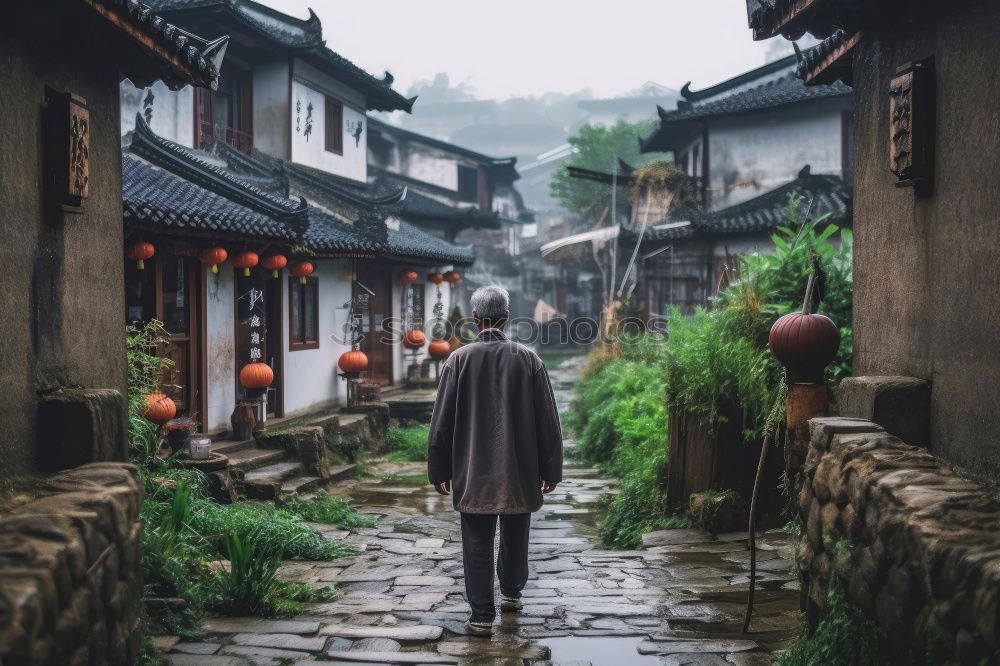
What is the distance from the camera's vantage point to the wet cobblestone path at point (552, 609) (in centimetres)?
508

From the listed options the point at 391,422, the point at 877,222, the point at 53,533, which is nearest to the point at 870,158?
the point at 877,222

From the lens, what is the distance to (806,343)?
6.16m

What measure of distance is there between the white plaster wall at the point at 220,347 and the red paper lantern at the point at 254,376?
0.42 m

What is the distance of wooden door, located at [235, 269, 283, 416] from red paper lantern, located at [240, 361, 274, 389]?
0.86 m

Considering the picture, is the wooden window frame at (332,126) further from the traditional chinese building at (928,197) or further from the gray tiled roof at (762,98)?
the traditional chinese building at (928,197)

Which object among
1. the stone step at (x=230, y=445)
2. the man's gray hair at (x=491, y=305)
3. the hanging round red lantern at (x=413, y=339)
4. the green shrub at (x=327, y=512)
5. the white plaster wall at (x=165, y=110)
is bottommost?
the green shrub at (x=327, y=512)

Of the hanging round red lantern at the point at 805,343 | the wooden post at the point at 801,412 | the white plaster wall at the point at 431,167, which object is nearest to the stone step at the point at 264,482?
the wooden post at the point at 801,412

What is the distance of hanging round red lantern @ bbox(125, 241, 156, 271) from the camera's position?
33.0 feet

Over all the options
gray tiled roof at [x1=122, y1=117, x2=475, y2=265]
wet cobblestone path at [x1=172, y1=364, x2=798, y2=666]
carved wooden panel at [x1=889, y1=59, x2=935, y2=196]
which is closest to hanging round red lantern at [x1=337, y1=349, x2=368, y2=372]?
gray tiled roof at [x1=122, y1=117, x2=475, y2=265]

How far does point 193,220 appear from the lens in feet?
33.8

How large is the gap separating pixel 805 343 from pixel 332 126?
56.3 ft

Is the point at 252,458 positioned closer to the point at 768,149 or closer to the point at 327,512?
the point at 327,512

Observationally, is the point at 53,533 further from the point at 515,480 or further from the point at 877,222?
the point at 877,222

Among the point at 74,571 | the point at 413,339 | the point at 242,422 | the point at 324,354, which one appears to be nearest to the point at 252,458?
the point at 242,422
